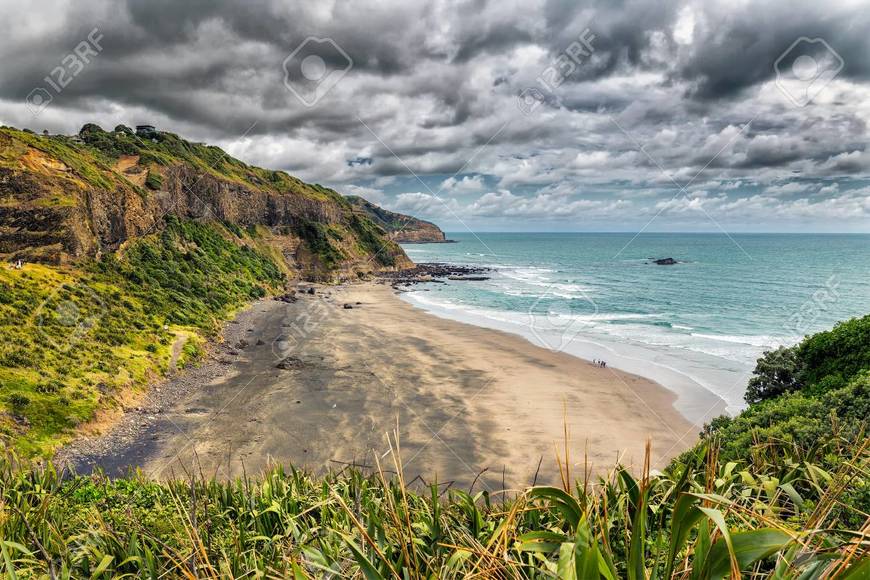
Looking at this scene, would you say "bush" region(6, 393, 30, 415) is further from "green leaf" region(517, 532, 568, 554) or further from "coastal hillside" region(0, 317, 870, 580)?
"green leaf" region(517, 532, 568, 554)

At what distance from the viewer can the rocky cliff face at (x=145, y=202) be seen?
36781 mm

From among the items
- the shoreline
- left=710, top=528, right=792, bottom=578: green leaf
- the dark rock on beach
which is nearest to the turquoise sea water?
the shoreline

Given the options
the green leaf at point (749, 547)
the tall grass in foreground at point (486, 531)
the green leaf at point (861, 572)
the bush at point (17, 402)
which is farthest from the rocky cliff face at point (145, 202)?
the green leaf at point (861, 572)

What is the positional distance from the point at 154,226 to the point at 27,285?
95.0 feet

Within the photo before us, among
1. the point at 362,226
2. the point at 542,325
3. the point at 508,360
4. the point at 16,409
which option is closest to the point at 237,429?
the point at 16,409

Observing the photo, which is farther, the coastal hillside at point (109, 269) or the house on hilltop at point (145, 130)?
the house on hilltop at point (145, 130)

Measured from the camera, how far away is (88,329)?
28.8 m

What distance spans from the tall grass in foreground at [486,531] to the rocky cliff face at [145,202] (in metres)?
38.3

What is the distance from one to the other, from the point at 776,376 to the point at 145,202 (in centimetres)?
6318

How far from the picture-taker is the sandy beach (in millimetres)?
18812

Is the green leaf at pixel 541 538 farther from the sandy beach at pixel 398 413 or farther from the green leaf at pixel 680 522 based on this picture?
the sandy beach at pixel 398 413

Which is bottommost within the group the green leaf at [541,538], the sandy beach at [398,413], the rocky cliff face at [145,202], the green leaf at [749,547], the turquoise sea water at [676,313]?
the sandy beach at [398,413]

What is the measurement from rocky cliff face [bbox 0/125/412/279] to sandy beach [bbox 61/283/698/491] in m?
17.5

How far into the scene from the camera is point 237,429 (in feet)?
71.9
